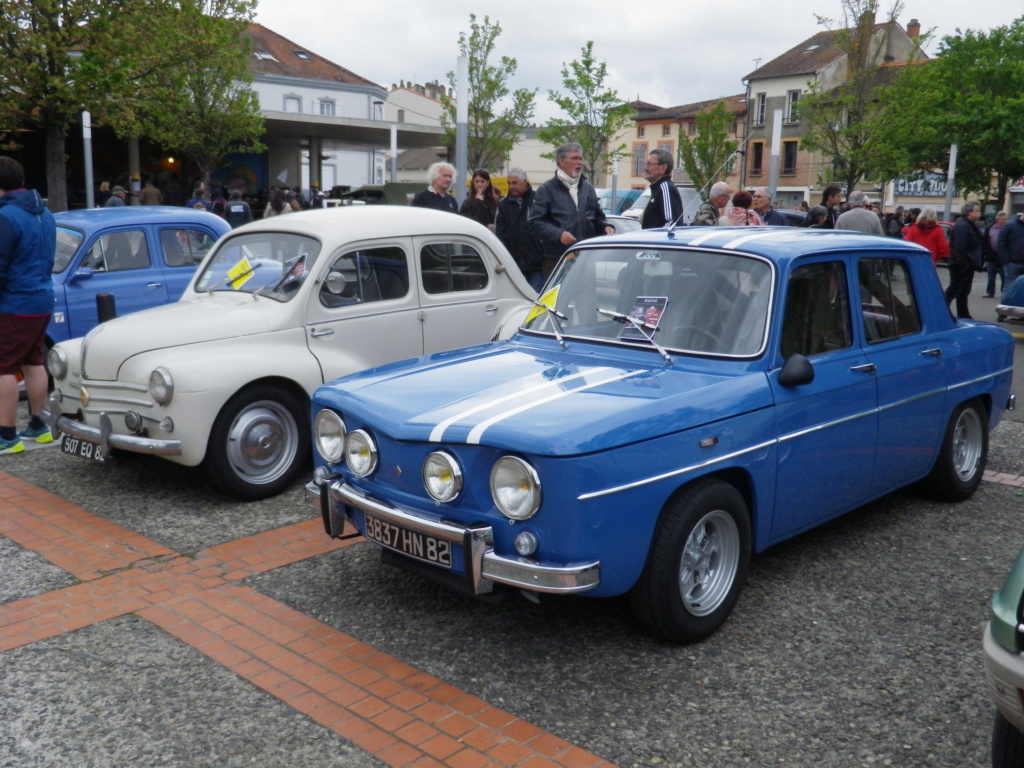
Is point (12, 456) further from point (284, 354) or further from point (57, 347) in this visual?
point (284, 354)

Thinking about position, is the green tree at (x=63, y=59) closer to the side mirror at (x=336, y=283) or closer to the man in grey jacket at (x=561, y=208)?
the man in grey jacket at (x=561, y=208)

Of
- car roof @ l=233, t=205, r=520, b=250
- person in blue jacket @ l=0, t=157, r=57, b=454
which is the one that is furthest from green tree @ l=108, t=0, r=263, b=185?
car roof @ l=233, t=205, r=520, b=250

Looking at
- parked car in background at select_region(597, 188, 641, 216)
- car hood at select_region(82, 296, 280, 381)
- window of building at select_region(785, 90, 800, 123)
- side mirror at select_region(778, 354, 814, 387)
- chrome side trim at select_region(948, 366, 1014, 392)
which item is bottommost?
chrome side trim at select_region(948, 366, 1014, 392)

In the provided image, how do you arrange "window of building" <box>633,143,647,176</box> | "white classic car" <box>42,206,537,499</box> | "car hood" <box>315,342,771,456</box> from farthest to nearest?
1. "window of building" <box>633,143,647,176</box>
2. "white classic car" <box>42,206,537,499</box>
3. "car hood" <box>315,342,771,456</box>

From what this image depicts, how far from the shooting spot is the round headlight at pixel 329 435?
4.41 m

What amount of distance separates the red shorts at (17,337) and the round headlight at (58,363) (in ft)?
1.45

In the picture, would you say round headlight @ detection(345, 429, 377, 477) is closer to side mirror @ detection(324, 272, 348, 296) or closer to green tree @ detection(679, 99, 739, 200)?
side mirror @ detection(324, 272, 348, 296)

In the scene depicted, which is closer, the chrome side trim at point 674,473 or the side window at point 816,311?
the chrome side trim at point 674,473

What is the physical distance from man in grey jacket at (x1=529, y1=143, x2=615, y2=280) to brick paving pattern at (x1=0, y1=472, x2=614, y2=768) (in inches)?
155

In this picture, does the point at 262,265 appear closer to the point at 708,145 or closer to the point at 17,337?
A: the point at 17,337

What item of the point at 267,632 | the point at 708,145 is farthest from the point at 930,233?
the point at 708,145

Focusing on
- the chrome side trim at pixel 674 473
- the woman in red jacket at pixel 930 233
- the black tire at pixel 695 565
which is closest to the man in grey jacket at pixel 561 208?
the chrome side trim at pixel 674 473

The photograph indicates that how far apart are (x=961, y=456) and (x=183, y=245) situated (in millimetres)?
7081

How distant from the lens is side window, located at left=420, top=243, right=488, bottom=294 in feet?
23.3
